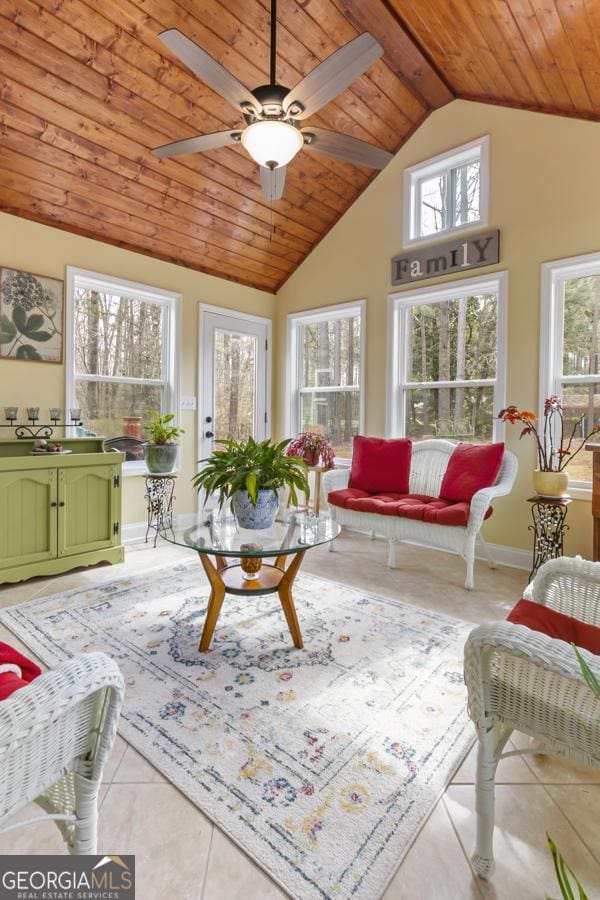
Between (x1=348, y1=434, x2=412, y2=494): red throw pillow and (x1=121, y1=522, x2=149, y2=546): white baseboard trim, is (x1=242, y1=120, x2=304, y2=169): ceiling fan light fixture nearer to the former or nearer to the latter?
(x1=348, y1=434, x2=412, y2=494): red throw pillow

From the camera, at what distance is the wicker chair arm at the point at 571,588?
5.27 feet

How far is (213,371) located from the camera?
15.7 feet

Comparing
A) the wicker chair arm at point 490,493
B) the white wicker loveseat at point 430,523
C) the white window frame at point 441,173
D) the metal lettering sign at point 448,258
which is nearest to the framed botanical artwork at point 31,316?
the white wicker loveseat at point 430,523

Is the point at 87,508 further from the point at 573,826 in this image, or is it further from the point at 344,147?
the point at 573,826

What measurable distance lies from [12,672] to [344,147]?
262 centimetres

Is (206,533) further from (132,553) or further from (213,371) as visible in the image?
(213,371)

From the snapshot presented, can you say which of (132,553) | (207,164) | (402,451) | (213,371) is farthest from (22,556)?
(207,164)

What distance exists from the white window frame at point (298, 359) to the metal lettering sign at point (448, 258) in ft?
1.84

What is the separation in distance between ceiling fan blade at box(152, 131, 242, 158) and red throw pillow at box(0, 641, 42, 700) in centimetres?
233

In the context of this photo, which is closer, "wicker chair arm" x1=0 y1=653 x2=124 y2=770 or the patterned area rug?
"wicker chair arm" x1=0 y1=653 x2=124 y2=770

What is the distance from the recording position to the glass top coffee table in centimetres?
213

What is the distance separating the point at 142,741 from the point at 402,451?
2808 millimetres

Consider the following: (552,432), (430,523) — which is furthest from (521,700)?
(552,432)

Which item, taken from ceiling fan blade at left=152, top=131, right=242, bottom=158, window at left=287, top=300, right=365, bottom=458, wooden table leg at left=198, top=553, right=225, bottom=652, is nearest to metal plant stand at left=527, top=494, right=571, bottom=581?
window at left=287, top=300, right=365, bottom=458
